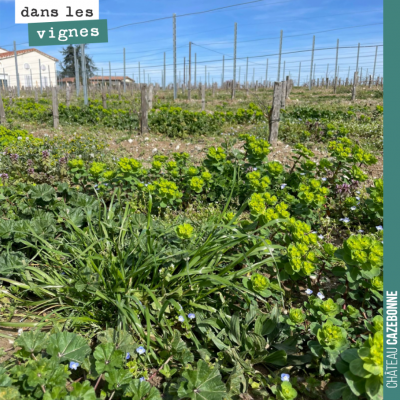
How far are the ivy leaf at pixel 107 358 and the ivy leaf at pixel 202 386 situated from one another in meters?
0.30

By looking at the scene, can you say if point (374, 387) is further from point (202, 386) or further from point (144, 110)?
point (144, 110)

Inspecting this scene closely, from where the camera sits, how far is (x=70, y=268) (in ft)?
7.30

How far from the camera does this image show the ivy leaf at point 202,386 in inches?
56.1

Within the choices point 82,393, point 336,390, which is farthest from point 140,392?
point 336,390

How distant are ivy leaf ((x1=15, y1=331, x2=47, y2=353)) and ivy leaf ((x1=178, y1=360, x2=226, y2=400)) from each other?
67 cm

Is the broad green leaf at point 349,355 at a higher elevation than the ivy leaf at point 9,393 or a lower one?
higher

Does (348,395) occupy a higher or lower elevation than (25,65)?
lower

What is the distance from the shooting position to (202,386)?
1452 millimetres

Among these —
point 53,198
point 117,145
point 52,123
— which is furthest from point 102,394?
point 52,123

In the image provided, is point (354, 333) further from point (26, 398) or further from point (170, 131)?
point (170, 131)

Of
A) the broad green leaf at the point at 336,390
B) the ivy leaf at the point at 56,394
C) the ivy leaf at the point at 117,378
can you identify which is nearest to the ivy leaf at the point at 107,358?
the ivy leaf at the point at 117,378

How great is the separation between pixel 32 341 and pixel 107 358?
13.9 inches

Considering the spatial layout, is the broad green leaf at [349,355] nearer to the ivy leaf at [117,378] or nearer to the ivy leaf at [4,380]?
the ivy leaf at [117,378]

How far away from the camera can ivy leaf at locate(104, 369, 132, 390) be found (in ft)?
4.73
